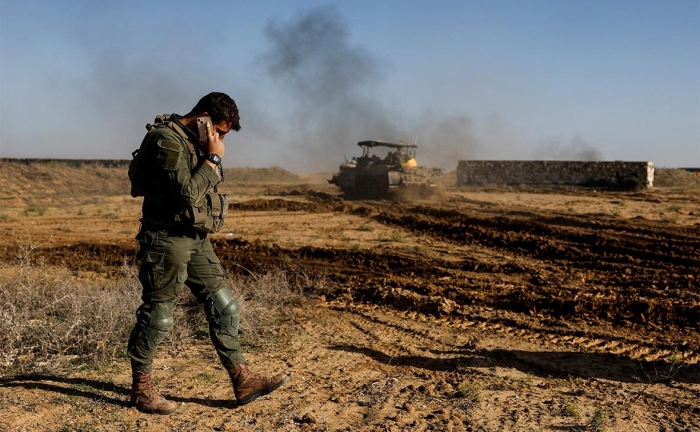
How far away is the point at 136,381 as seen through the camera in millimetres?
3758

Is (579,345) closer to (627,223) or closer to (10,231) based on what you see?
(627,223)

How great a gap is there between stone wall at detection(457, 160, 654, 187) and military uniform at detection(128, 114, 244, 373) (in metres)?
24.9

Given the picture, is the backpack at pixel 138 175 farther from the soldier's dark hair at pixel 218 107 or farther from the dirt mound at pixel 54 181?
the dirt mound at pixel 54 181

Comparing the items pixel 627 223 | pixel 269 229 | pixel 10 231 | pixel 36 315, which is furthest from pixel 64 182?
pixel 36 315

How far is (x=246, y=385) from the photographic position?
3.90 m

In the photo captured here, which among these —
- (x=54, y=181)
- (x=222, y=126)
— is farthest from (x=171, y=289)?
(x=54, y=181)

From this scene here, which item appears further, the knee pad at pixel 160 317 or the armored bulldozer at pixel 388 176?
the armored bulldozer at pixel 388 176

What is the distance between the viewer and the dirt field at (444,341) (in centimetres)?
381

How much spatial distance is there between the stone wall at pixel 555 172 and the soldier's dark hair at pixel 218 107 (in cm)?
2483

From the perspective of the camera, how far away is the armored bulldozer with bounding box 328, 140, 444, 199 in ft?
72.2

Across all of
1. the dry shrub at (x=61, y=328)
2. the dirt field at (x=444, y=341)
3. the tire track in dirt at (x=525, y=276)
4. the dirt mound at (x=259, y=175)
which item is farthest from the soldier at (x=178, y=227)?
the dirt mound at (x=259, y=175)

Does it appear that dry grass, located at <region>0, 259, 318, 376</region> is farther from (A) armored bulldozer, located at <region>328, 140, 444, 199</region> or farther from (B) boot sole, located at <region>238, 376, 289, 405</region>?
(A) armored bulldozer, located at <region>328, 140, 444, 199</region>

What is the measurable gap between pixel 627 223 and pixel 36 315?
40.3 ft

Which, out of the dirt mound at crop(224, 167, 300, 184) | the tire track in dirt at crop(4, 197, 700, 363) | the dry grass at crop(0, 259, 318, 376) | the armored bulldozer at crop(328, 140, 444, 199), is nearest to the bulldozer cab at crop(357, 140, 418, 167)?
the armored bulldozer at crop(328, 140, 444, 199)
